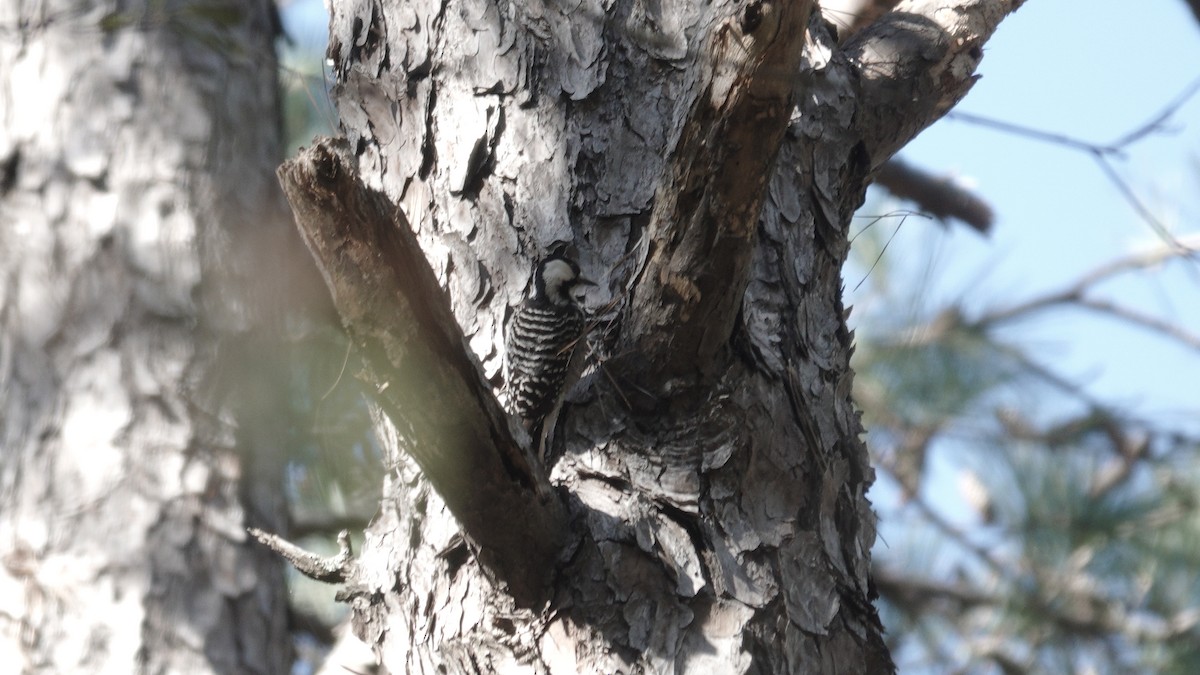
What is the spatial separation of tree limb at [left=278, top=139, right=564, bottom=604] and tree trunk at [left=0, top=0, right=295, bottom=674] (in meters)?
1.30

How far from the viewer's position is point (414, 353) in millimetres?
905

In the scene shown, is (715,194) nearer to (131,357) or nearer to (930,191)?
(131,357)

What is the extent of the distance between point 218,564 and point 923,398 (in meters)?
2.43

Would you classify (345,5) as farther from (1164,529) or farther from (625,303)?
(1164,529)

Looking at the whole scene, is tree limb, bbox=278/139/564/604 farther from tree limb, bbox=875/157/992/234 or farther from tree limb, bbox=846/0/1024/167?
tree limb, bbox=875/157/992/234

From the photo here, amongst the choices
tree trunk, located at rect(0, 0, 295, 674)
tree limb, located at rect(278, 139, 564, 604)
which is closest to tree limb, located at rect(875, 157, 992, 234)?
tree trunk, located at rect(0, 0, 295, 674)

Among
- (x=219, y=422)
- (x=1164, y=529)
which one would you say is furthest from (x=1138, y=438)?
(x=219, y=422)

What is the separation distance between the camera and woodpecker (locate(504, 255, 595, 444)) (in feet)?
3.92

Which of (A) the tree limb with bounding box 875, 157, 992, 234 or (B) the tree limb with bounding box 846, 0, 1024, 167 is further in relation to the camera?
(A) the tree limb with bounding box 875, 157, 992, 234

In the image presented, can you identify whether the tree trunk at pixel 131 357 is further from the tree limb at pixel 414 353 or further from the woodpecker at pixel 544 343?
the tree limb at pixel 414 353

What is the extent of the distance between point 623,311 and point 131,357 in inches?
56.6

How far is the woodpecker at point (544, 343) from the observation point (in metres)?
1.19

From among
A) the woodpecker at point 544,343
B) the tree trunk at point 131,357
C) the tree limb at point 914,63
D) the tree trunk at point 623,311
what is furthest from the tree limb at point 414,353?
the tree trunk at point 131,357

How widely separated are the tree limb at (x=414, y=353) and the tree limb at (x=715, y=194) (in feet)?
0.68
